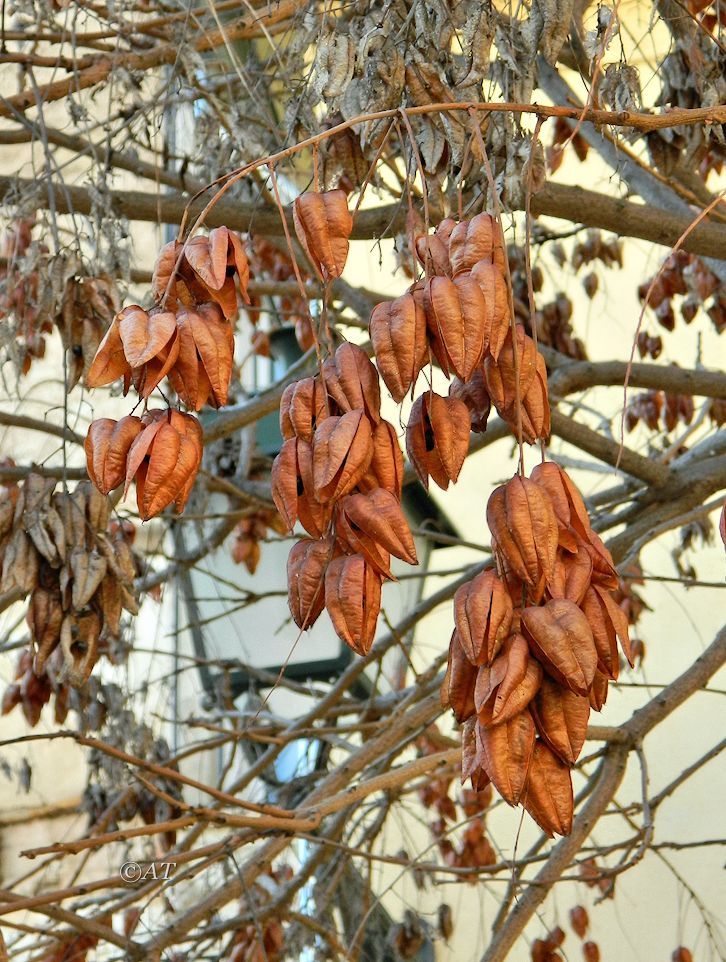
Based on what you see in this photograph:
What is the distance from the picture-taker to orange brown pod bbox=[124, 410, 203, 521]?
1.45 m

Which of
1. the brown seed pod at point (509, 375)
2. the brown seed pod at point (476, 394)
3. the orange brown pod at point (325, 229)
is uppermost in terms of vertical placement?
the orange brown pod at point (325, 229)

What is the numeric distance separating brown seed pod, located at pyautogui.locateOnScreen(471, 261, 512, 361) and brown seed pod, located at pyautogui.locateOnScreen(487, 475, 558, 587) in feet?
0.51

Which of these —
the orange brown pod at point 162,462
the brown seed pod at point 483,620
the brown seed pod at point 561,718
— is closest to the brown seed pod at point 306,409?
the orange brown pod at point 162,462

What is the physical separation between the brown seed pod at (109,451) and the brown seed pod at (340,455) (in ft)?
0.76

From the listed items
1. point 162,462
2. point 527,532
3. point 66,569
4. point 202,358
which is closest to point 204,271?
point 202,358

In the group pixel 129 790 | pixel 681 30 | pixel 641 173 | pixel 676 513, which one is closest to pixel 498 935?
pixel 676 513

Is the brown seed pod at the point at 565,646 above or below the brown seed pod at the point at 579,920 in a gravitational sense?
below

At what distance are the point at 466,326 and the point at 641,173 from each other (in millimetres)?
2206

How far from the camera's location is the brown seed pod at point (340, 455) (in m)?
1.34

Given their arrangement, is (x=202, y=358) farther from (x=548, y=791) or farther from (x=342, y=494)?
(x=548, y=791)

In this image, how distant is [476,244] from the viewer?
1494mm

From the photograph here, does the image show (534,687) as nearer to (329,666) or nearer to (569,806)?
(569,806)

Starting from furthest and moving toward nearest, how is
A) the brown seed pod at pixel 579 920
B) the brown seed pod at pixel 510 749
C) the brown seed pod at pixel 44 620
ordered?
the brown seed pod at pixel 579 920, the brown seed pod at pixel 44 620, the brown seed pod at pixel 510 749

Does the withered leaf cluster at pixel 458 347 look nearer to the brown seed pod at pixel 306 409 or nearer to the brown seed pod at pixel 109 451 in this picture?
the brown seed pod at pixel 306 409
